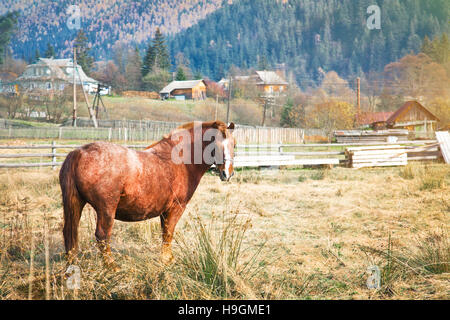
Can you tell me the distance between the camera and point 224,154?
4168 mm

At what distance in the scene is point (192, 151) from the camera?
4.31m

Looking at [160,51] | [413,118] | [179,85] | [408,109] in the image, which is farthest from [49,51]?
[413,118]

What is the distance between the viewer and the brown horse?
3.43 meters

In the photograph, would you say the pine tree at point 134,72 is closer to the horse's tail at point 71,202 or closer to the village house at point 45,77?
the village house at point 45,77

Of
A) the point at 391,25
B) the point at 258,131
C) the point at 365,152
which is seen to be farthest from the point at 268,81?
the point at 391,25

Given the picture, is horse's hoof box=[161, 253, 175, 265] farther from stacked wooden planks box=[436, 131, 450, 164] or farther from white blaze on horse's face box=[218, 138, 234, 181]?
stacked wooden planks box=[436, 131, 450, 164]

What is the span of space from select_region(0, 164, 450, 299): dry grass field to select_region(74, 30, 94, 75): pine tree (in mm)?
59733

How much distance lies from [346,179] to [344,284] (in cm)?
938

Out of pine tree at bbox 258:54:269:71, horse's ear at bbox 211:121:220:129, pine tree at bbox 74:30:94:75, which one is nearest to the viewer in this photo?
horse's ear at bbox 211:121:220:129

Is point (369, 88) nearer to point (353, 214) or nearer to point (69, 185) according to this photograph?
point (353, 214)

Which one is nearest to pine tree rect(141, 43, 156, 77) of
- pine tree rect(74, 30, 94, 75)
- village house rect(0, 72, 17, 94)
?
pine tree rect(74, 30, 94, 75)

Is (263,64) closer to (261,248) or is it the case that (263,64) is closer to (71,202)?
(261,248)

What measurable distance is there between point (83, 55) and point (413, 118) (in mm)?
54099

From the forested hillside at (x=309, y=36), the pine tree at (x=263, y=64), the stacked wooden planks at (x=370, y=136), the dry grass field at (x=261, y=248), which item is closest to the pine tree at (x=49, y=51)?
the forested hillside at (x=309, y=36)
